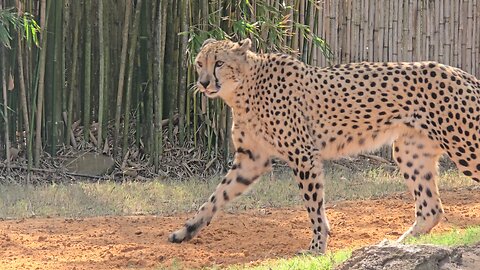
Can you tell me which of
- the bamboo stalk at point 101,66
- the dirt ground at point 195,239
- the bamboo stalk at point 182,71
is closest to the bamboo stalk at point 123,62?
the bamboo stalk at point 101,66

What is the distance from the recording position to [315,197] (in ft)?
19.1

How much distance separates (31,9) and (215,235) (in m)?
3.33

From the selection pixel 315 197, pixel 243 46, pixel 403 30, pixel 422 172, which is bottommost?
pixel 315 197

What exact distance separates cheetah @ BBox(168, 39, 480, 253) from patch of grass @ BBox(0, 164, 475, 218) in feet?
3.40

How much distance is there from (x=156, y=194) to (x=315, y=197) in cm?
211

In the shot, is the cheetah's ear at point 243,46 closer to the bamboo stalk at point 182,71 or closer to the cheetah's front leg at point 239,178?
the cheetah's front leg at point 239,178

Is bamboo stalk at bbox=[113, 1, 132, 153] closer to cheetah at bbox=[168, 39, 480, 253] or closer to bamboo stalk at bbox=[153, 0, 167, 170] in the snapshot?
bamboo stalk at bbox=[153, 0, 167, 170]

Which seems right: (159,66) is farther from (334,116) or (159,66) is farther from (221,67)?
(334,116)

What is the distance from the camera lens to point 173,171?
8.99 metres

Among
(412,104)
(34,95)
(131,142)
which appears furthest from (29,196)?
(412,104)

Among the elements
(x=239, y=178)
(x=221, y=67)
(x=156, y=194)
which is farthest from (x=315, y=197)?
(x=156, y=194)

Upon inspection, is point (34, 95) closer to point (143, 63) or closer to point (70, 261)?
point (143, 63)

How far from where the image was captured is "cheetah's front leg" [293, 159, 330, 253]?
575cm

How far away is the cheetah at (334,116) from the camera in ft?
19.5
